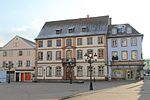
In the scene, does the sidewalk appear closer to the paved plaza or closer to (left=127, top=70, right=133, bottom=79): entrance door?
the paved plaza

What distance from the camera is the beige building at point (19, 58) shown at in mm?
67500

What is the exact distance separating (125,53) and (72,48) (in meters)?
11.6

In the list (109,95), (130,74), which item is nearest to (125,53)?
(130,74)

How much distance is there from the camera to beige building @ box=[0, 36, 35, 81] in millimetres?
67500

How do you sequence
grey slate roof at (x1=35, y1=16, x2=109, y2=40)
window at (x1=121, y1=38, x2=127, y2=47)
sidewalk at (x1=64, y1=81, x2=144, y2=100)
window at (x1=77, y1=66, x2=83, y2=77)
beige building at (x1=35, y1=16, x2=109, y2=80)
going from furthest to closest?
grey slate roof at (x1=35, y1=16, x2=109, y2=40)
window at (x1=77, y1=66, x2=83, y2=77)
beige building at (x1=35, y1=16, x2=109, y2=80)
window at (x1=121, y1=38, x2=127, y2=47)
sidewalk at (x1=64, y1=81, x2=144, y2=100)

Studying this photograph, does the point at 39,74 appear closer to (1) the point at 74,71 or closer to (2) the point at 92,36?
(1) the point at 74,71

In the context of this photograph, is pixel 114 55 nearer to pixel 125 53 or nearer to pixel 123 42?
pixel 125 53

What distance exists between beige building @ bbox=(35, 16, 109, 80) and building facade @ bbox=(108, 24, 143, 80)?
1583 mm

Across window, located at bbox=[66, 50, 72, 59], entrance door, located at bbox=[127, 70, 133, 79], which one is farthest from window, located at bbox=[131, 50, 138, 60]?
window, located at bbox=[66, 50, 72, 59]

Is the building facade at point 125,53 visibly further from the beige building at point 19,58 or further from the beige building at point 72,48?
the beige building at point 19,58

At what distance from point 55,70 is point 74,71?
4.63m

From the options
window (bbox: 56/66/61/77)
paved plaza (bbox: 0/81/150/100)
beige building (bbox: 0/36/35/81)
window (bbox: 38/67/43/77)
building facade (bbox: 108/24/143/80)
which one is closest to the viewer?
paved plaza (bbox: 0/81/150/100)

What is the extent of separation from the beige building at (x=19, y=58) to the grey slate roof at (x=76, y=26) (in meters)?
5.72

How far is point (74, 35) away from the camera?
60.5 metres
